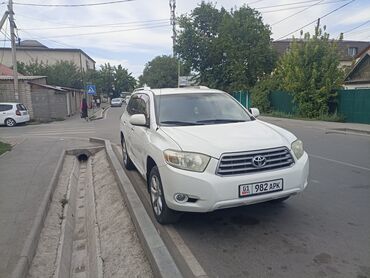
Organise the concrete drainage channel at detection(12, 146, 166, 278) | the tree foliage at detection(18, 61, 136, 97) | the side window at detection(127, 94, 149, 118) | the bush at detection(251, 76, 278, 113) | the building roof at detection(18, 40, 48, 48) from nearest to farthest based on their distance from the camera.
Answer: the concrete drainage channel at detection(12, 146, 166, 278)
the side window at detection(127, 94, 149, 118)
the bush at detection(251, 76, 278, 113)
the tree foliage at detection(18, 61, 136, 97)
the building roof at detection(18, 40, 48, 48)

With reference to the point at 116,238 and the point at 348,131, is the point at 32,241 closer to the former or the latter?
the point at 116,238

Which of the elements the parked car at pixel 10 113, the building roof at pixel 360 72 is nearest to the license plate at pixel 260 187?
the parked car at pixel 10 113

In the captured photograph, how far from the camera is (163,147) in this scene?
13.3 feet

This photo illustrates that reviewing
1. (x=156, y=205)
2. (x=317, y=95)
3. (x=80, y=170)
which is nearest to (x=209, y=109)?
(x=156, y=205)

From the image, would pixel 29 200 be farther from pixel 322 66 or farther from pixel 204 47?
pixel 204 47

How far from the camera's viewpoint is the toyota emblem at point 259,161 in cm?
372

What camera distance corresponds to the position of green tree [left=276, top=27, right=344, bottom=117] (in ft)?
65.8

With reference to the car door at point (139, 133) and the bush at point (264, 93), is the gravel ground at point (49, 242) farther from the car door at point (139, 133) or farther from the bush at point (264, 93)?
the bush at point (264, 93)

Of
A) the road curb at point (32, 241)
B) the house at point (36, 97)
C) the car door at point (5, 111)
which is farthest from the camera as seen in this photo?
the house at point (36, 97)

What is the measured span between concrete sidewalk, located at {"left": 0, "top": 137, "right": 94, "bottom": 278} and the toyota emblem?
9.04 feet

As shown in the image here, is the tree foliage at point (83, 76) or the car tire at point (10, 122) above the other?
the tree foliage at point (83, 76)

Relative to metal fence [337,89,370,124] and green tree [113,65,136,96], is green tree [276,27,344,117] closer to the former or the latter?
metal fence [337,89,370,124]

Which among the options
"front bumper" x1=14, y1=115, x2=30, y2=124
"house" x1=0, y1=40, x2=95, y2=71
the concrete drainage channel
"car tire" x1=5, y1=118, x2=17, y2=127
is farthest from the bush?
"house" x1=0, y1=40, x2=95, y2=71

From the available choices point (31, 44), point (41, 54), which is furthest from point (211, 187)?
point (31, 44)
